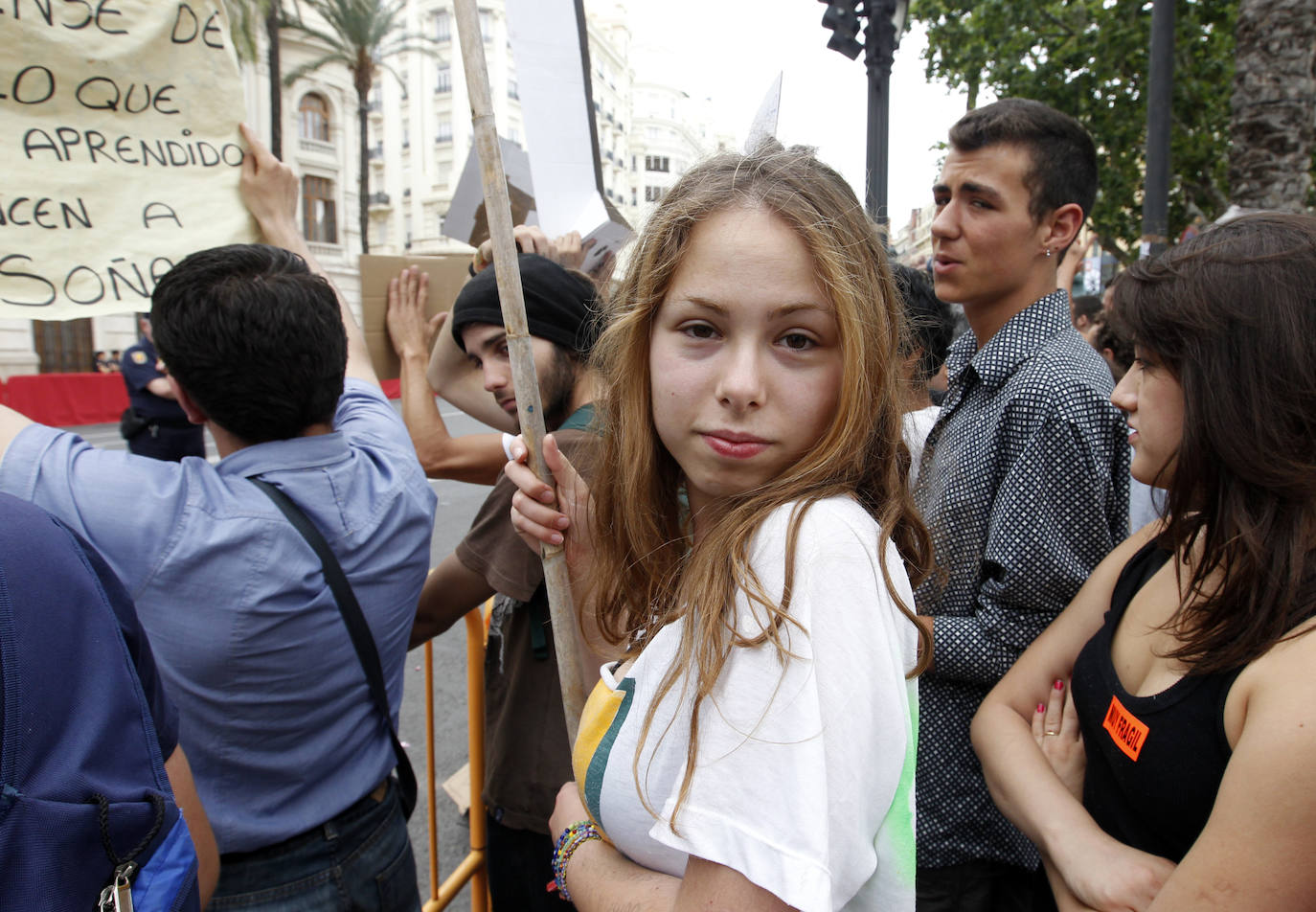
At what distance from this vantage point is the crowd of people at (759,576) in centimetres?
90

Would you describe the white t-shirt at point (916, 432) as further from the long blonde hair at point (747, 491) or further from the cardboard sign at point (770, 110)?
the cardboard sign at point (770, 110)

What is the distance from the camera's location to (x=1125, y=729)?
1.34 m

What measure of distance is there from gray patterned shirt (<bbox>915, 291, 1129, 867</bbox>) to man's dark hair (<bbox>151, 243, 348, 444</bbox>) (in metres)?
1.30

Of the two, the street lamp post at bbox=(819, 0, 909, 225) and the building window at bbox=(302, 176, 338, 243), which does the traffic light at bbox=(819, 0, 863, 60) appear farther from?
the building window at bbox=(302, 176, 338, 243)

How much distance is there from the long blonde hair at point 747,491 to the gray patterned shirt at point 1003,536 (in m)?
0.54

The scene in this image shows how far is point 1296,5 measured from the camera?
17.8 ft

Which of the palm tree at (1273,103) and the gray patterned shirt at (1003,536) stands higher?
the palm tree at (1273,103)

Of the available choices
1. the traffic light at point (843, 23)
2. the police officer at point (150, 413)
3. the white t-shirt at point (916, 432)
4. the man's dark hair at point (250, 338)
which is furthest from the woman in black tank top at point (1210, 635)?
the police officer at point (150, 413)

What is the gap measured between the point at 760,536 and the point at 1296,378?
890mm

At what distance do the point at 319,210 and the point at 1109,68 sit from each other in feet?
113

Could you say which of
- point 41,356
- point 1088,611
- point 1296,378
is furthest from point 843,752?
point 41,356

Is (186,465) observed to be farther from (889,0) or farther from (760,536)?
(889,0)

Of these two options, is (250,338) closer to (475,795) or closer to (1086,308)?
(475,795)

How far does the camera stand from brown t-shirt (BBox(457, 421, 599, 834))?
74.1 inches
